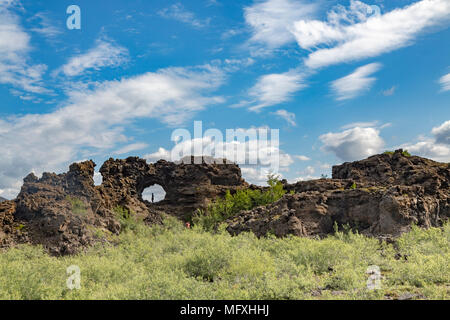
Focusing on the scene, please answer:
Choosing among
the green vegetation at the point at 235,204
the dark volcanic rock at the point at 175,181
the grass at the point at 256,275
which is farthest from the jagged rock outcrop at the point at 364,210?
the dark volcanic rock at the point at 175,181

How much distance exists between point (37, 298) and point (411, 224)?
1502 cm

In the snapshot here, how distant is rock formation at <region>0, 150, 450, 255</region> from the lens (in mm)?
16594

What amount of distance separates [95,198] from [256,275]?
57.1 feet

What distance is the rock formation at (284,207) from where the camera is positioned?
16.6 metres

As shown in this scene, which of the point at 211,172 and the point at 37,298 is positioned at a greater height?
the point at 211,172

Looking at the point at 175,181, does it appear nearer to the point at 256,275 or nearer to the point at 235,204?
the point at 235,204

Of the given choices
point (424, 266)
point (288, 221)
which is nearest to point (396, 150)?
point (288, 221)

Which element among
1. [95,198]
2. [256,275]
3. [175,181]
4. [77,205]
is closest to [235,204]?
[175,181]

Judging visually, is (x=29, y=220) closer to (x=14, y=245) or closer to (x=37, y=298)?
(x=14, y=245)

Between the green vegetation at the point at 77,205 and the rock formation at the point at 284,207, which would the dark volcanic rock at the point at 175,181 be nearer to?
the rock formation at the point at 284,207

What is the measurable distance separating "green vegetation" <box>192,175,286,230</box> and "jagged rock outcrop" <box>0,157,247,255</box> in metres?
2.13

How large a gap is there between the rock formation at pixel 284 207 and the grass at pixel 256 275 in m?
3.05

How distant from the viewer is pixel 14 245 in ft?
53.1

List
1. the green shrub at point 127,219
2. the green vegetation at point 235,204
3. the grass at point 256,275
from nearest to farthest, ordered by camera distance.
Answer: the grass at point 256,275, the green shrub at point 127,219, the green vegetation at point 235,204
